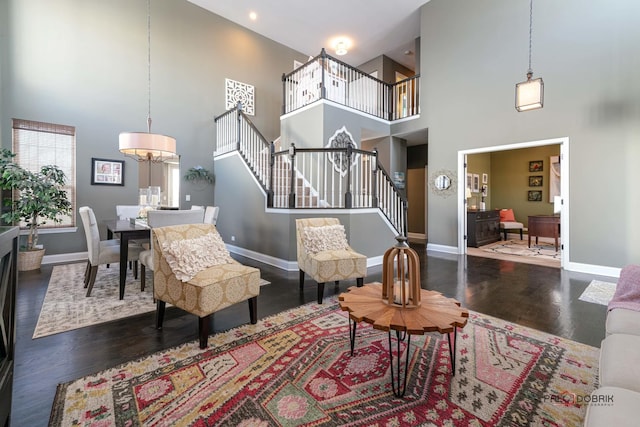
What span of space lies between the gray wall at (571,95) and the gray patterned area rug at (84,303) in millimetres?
5086

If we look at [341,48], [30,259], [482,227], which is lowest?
[30,259]

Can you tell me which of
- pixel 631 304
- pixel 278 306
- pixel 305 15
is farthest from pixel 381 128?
pixel 631 304

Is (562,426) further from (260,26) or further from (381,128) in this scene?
(260,26)

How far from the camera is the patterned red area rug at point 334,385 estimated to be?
1440 millimetres

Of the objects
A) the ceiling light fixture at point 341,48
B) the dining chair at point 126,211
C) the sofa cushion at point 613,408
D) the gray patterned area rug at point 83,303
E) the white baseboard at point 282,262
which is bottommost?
the gray patterned area rug at point 83,303

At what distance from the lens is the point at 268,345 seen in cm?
214

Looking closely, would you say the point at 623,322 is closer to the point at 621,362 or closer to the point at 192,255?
the point at 621,362

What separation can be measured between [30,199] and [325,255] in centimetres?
463

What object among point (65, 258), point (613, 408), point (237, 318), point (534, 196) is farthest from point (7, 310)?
Result: point (534, 196)

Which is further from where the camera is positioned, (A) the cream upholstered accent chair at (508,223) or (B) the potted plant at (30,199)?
(A) the cream upholstered accent chair at (508,223)

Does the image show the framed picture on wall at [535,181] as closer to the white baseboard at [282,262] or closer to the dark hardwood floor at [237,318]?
the white baseboard at [282,262]

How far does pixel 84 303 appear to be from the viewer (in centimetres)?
298

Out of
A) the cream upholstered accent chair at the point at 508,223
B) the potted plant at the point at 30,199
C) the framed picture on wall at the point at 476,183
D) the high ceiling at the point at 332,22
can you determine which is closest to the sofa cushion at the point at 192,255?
the potted plant at the point at 30,199

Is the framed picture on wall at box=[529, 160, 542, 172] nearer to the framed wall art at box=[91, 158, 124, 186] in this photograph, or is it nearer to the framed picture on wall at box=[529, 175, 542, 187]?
the framed picture on wall at box=[529, 175, 542, 187]
